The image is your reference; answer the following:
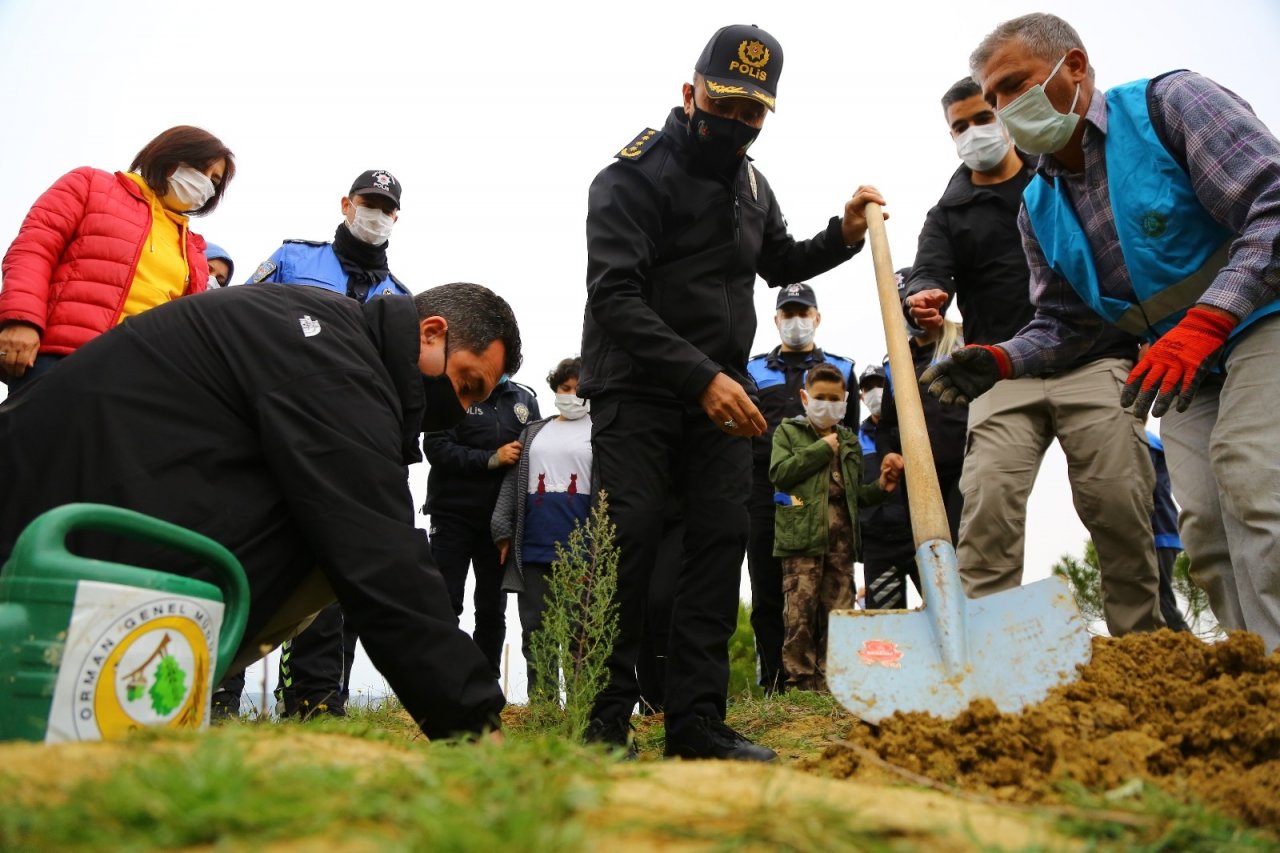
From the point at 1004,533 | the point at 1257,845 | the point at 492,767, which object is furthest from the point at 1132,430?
the point at 492,767

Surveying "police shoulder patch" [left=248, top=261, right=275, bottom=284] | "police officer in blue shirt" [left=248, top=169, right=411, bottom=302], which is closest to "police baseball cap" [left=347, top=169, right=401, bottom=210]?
"police officer in blue shirt" [left=248, top=169, right=411, bottom=302]

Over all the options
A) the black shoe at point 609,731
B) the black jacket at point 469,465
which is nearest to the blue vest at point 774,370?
the black jacket at point 469,465

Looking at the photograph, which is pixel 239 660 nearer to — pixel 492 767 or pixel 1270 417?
pixel 492 767

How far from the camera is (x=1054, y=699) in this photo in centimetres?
239

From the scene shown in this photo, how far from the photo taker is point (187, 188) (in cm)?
447

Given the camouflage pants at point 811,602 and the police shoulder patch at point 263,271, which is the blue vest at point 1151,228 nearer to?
the camouflage pants at point 811,602

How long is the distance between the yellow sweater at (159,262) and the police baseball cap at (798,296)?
4.04 meters

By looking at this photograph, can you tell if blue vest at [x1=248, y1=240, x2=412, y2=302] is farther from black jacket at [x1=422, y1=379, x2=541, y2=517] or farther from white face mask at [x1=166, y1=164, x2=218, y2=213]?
black jacket at [x1=422, y1=379, x2=541, y2=517]

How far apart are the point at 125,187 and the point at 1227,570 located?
14.5ft

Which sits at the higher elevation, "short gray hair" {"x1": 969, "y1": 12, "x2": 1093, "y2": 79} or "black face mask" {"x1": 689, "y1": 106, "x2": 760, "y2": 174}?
"short gray hair" {"x1": 969, "y1": 12, "x2": 1093, "y2": 79}

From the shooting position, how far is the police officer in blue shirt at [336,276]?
4199 millimetres

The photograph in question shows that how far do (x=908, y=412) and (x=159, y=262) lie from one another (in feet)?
10.3

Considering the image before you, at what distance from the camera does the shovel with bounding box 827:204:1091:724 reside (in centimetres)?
258

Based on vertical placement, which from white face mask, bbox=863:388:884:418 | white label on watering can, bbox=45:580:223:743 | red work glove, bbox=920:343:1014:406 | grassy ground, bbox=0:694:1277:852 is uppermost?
white face mask, bbox=863:388:884:418
